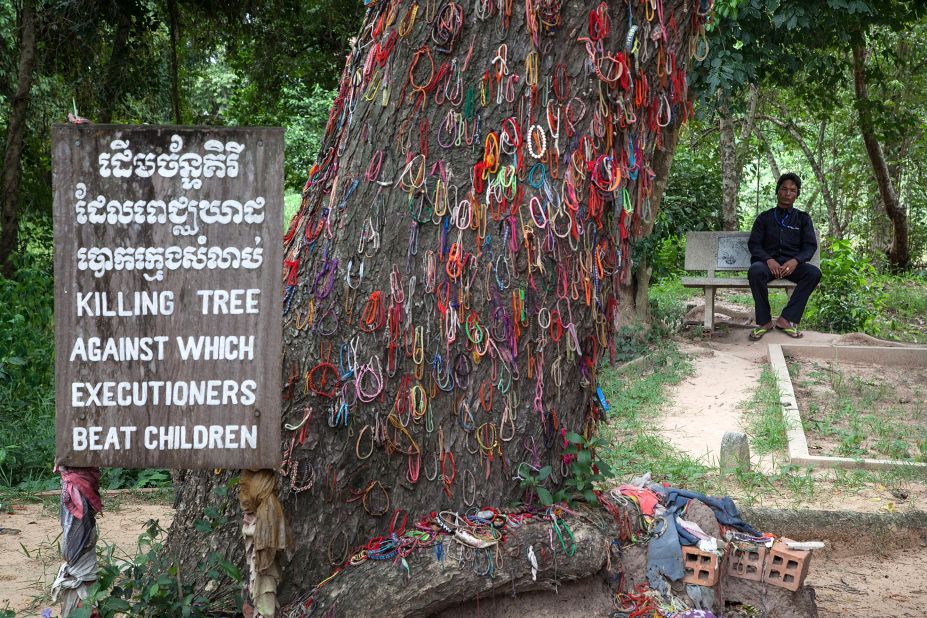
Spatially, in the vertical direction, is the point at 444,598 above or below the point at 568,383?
below

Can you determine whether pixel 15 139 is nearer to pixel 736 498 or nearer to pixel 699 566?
pixel 736 498

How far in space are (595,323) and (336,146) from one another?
1.27 m

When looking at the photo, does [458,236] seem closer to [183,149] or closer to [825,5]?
[183,149]

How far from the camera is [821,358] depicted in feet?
27.5

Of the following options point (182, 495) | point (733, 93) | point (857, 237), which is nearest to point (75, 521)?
point (182, 495)

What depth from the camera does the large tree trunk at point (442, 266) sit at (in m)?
3.23

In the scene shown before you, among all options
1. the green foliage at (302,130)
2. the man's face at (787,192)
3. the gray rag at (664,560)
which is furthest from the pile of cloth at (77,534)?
the green foliage at (302,130)

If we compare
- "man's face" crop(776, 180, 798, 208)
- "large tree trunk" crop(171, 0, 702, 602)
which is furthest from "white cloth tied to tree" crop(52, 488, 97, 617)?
"man's face" crop(776, 180, 798, 208)

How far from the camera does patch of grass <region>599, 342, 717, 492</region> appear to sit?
18.2ft

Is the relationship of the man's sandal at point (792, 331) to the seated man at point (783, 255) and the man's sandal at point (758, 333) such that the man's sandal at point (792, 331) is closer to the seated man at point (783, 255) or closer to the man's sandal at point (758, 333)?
the seated man at point (783, 255)

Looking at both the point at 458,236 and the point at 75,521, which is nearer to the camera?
the point at 75,521

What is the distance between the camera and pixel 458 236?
3.29 m

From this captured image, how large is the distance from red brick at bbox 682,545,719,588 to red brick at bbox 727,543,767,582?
0.64 ft

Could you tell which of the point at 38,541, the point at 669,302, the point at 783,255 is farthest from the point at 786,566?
the point at 669,302
